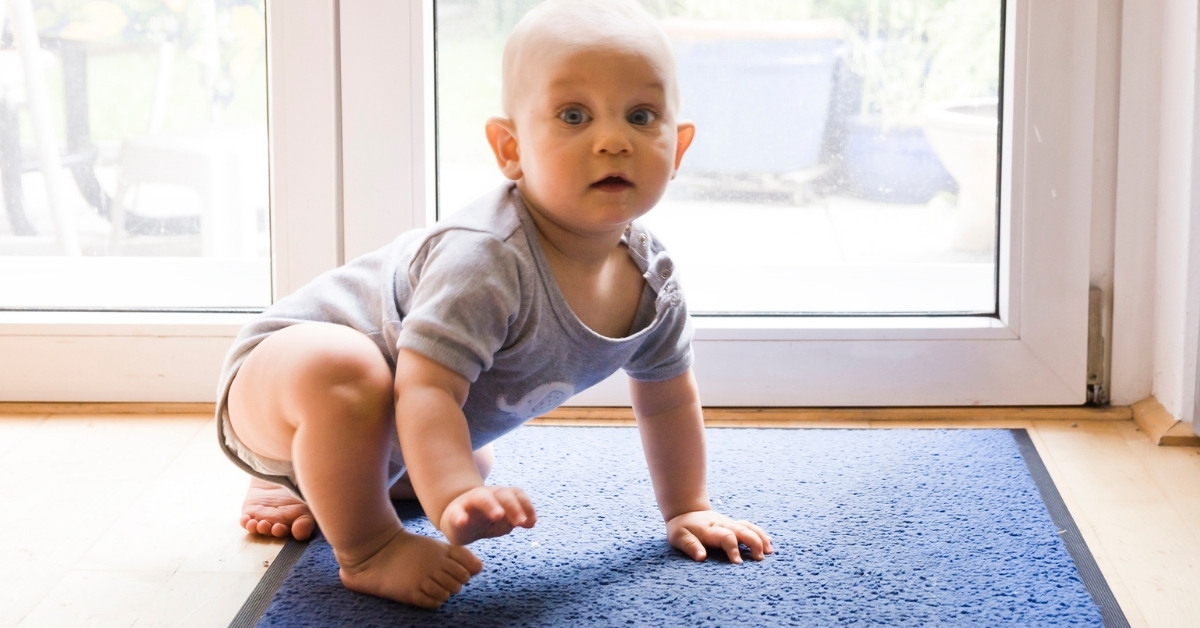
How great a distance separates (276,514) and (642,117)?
0.48 meters

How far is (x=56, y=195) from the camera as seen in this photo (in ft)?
4.87

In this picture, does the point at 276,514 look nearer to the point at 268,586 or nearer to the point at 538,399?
the point at 268,586

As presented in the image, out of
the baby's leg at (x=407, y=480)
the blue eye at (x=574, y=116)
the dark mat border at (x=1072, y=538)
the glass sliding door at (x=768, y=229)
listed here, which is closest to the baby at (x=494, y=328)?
the blue eye at (x=574, y=116)

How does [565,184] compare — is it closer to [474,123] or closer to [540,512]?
[540,512]

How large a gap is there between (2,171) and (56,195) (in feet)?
0.22

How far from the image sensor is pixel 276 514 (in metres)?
1.11

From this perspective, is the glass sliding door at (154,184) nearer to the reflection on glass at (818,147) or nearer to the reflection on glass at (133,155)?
the reflection on glass at (133,155)

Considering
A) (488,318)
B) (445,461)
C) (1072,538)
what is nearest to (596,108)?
(488,318)

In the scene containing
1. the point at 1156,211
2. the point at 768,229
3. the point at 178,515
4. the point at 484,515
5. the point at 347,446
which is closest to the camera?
the point at 484,515

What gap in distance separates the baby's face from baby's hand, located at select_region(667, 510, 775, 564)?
27cm

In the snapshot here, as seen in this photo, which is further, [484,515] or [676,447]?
[676,447]

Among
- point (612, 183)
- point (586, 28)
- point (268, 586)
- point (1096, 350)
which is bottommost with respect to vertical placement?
point (268, 586)

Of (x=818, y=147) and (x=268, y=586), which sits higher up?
(x=818, y=147)

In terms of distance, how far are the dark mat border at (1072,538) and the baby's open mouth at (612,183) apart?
0.47 metres
